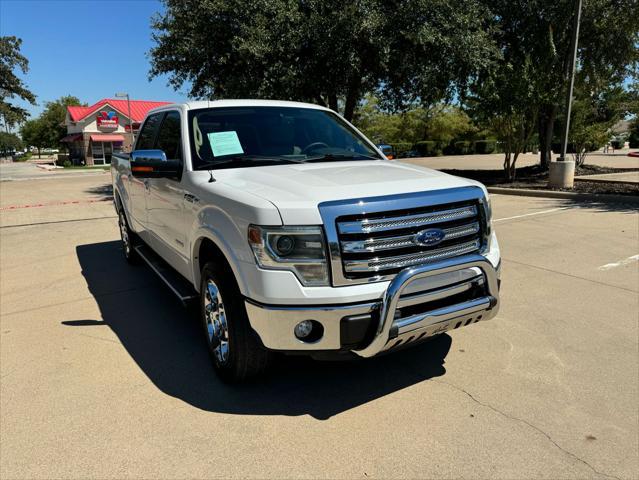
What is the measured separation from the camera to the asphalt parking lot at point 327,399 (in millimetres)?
2598

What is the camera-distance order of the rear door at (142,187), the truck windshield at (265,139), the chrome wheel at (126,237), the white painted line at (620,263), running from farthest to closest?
the chrome wheel at (126,237) < the white painted line at (620,263) < the rear door at (142,187) < the truck windshield at (265,139)

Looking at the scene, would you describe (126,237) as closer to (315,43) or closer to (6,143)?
(315,43)

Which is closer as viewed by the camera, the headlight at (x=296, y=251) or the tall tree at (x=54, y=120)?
the headlight at (x=296, y=251)

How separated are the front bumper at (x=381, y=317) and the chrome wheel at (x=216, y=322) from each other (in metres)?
0.49

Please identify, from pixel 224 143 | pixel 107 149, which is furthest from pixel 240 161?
pixel 107 149

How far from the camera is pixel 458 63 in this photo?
1373cm

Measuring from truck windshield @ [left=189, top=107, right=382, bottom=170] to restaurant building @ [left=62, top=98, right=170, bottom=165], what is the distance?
44013 mm

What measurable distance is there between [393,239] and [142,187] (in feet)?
10.6

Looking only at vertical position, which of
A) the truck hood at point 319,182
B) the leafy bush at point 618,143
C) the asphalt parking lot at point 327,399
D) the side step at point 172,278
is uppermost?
the leafy bush at point 618,143

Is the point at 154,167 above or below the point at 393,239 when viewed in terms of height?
above

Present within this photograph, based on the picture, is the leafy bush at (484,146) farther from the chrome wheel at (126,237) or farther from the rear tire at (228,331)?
the rear tire at (228,331)

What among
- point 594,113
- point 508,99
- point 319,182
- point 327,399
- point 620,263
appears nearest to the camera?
point 319,182

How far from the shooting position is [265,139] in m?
4.04

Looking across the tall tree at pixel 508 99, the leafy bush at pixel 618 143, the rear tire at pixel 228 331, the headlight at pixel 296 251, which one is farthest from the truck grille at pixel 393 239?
the leafy bush at pixel 618 143
